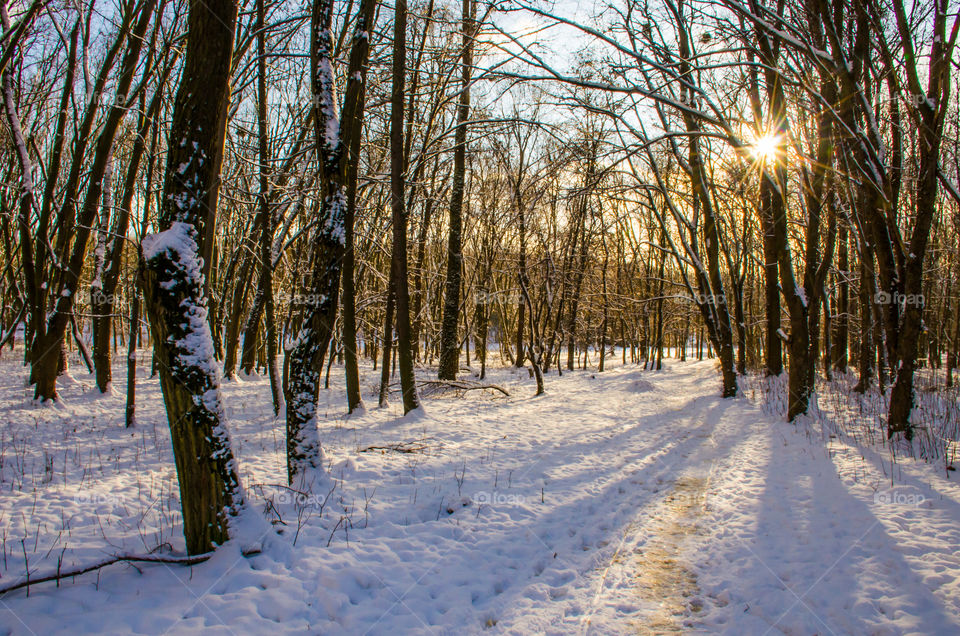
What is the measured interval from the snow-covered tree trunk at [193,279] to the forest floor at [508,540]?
60 cm

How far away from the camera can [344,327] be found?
955cm

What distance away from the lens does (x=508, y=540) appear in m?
4.34

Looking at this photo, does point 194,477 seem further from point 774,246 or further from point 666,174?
point 666,174

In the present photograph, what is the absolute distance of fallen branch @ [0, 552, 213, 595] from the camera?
2861 mm

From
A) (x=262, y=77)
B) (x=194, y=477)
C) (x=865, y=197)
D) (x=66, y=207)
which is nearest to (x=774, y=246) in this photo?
(x=865, y=197)

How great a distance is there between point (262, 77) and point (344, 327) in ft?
17.4
